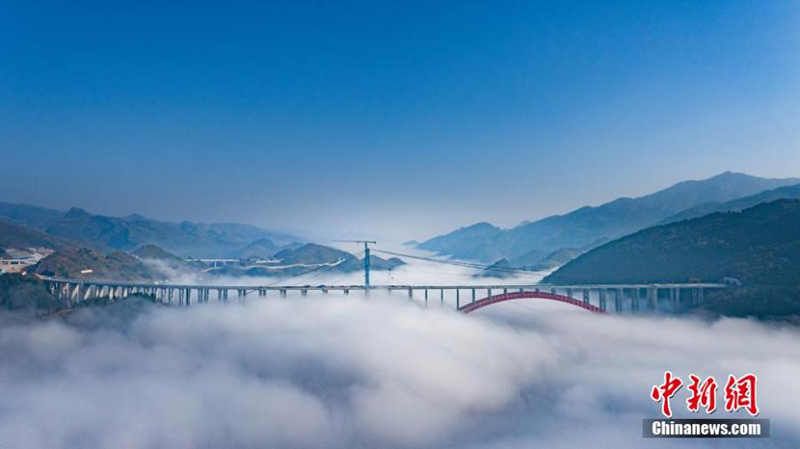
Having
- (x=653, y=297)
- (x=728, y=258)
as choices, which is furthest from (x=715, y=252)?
(x=653, y=297)

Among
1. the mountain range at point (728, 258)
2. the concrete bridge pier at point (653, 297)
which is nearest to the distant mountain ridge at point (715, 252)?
the mountain range at point (728, 258)

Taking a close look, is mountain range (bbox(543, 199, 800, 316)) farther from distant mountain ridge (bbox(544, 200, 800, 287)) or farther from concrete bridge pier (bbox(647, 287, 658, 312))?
concrete bridge pier (bbox(647, 287, 658, 312))

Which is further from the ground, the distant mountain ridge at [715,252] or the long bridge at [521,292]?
the distant mountain ridge at [715,252]

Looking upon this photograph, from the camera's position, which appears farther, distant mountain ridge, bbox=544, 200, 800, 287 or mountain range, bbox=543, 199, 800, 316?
distant mountain ridge, bbox=544, 200, 800, 287

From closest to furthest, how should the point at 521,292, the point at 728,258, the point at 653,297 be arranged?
the point at 653,297 → the point at 728,258 → the point at 521,292

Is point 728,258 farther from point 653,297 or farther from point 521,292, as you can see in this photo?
point 521,292

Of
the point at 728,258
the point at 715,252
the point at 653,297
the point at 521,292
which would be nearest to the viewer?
the point at 653,297

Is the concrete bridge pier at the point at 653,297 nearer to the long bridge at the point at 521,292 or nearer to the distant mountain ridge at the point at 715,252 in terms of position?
the long bridge at the point at 521,292

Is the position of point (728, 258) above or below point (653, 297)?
above

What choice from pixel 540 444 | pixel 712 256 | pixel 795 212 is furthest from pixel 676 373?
pixel 795 212

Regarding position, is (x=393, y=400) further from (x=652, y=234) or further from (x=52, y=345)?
(x=652, y=234)

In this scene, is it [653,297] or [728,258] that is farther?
[728,258]

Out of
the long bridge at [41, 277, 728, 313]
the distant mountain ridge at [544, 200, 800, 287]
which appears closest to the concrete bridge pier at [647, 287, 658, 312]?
the long bridge at [41, 277, 728, 313]
